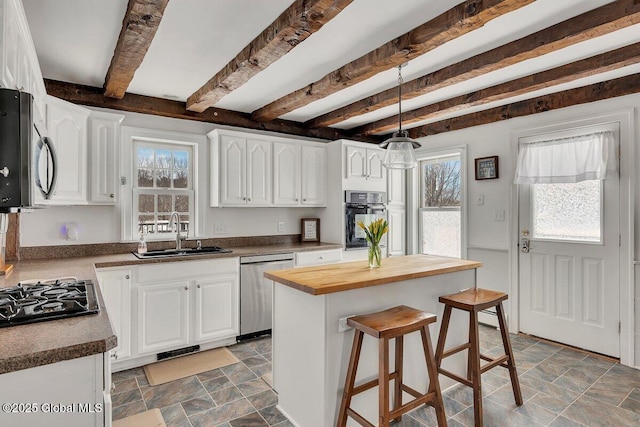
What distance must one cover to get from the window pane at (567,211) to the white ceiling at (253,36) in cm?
94

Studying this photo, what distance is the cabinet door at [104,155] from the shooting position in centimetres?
305

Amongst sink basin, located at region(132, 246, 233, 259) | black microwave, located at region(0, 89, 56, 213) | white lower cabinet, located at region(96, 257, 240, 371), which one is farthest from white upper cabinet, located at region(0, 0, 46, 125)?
sink basin, located at region(132, 246, 233, 259)

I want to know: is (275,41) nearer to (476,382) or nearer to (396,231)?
(476,382)

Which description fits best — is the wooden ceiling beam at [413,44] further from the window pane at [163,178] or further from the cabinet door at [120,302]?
the cabinet door at [120,302]

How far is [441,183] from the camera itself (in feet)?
15.3

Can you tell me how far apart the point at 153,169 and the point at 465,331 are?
3.21 m

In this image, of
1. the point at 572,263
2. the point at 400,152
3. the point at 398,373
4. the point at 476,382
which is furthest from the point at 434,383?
the point at 572,263

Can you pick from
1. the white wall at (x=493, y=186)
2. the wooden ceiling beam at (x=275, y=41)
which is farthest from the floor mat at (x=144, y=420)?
the white wall at (x=493, y=186)

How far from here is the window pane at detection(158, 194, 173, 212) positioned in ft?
12.1

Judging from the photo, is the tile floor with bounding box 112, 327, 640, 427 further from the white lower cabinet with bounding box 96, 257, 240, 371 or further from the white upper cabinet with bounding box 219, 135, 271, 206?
the white upper cabinet with bounding box 219, 135, 271, 206

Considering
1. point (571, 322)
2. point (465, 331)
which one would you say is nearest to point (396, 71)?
point (465, 331)

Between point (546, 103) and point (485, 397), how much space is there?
2747mm

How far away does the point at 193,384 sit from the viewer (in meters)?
2.70

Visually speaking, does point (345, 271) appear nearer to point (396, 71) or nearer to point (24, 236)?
point (396, 71)
